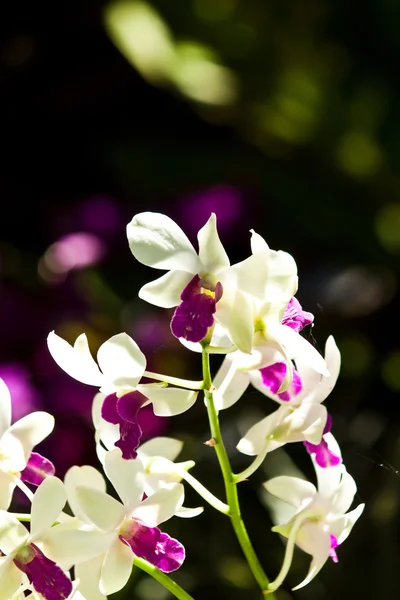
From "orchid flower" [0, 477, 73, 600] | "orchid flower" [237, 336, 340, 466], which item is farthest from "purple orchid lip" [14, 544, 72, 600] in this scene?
"orchid flower" [237, 336, 340, 466]

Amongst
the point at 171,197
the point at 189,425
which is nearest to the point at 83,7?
the point at 171,197

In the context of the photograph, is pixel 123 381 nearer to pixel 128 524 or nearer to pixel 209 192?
pixel 128 524

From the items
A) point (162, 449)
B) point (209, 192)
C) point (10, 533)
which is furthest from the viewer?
point (209, 192)

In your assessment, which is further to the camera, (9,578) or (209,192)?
(209,192)

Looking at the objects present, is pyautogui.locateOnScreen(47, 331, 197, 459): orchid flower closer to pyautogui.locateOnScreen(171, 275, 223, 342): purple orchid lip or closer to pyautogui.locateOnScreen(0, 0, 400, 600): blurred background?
pyautogui.locateOnScreen(171, 275, 223, 342): purple orchid lip

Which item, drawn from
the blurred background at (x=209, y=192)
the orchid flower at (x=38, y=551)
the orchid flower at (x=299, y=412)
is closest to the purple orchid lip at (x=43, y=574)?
the orchid flower at (x=38, y=551)

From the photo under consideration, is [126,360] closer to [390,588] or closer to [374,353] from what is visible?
[390,588]

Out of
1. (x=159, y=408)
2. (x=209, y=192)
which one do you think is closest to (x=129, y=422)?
(x=159, y=408)

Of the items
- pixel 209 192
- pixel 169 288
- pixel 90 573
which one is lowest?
pixel 209 192
